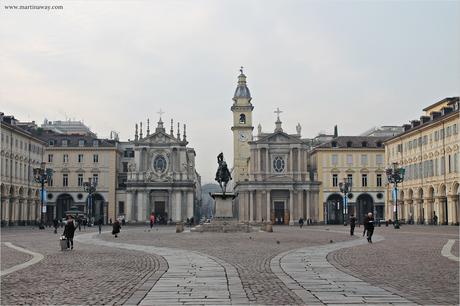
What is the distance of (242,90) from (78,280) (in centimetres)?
11322

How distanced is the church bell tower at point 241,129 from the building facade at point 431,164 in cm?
3802

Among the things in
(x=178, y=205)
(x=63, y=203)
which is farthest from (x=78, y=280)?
(x=63, y=203)

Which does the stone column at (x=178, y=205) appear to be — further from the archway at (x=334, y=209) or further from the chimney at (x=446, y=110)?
the chimney at (x=446, y=110)

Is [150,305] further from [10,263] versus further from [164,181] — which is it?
[164,181]

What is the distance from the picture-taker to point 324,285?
15.4m

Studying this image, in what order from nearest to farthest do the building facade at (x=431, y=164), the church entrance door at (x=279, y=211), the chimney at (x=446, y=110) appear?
1. the building facade at (x=431, y=164)
2. the chimney at (x=446, y=110)
3. the church entrance door at (x=279, y=211)

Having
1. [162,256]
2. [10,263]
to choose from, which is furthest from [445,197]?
[10,263]

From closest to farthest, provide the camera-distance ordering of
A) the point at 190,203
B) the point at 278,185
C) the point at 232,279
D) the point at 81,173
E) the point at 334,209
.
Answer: the point at 232,279 < the point at 278,185 < the point at 190,203 < the point at 81,173 < the point at 334,209

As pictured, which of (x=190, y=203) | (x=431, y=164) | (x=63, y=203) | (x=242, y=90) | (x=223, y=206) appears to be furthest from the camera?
(x=242, y=90)

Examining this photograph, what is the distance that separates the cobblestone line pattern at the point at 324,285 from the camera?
1312cm

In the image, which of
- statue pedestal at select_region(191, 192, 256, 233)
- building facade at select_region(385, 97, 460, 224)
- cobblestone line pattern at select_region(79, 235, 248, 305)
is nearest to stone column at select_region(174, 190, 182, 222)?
building facade at select_region(385, 97, 460, 224)

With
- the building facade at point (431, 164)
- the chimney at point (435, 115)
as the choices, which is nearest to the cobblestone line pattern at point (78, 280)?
the building facade at point (431, 164)

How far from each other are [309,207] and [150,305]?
96.1m

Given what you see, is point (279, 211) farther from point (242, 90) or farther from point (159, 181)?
point (242, 90)
